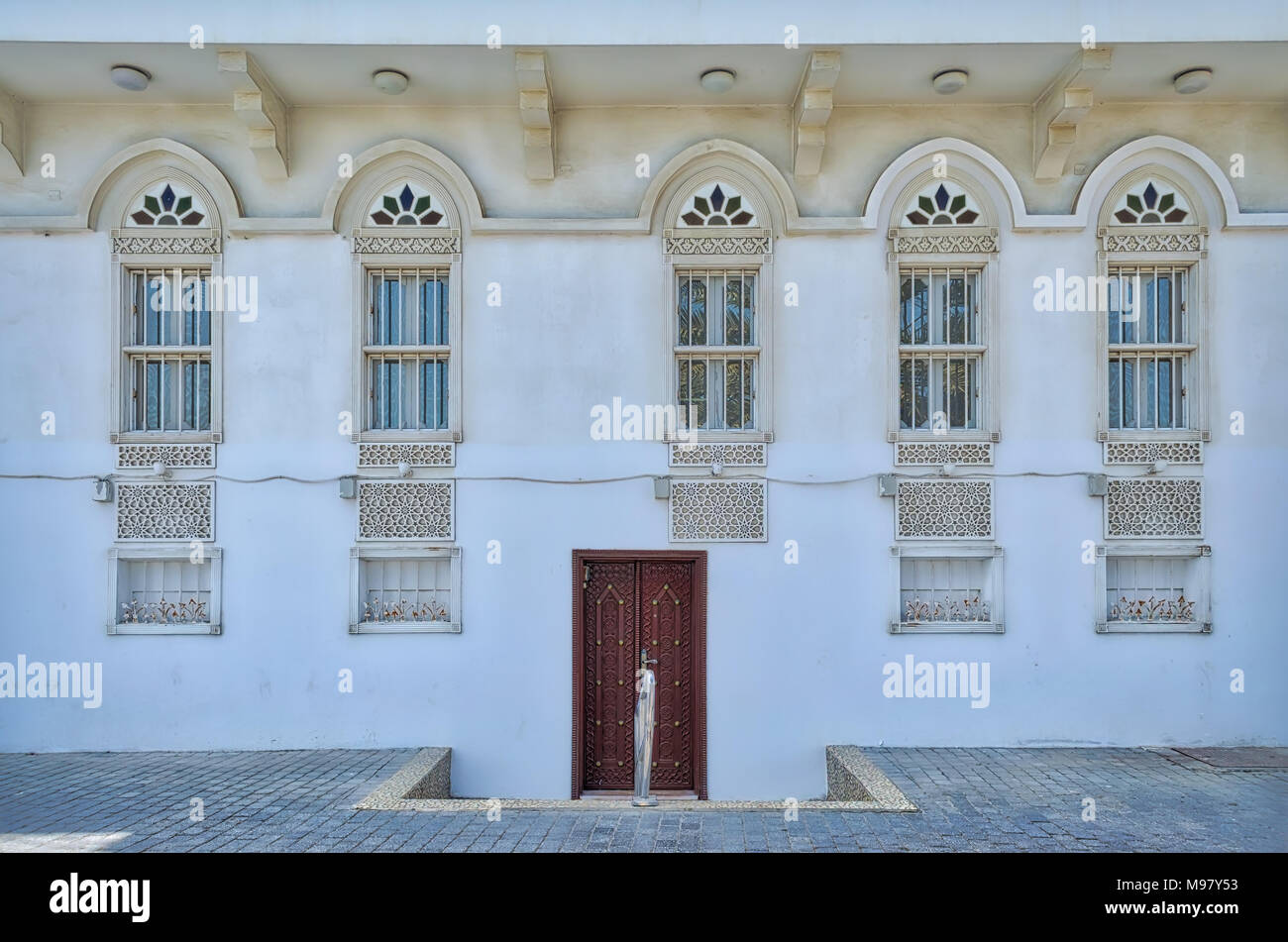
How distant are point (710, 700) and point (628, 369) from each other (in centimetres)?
285

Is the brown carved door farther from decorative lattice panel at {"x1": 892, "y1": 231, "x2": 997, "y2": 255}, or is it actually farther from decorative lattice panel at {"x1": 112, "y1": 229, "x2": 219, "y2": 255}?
decorative lattice panel at {"x1": 112, "y1": 229, "x2": 219, "y2": 255}

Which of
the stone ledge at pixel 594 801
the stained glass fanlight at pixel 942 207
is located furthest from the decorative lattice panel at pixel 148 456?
the stained glass fanlight at pixel 942 207

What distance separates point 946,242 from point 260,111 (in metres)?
5.69

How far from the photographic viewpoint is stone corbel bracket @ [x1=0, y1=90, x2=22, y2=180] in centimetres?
829

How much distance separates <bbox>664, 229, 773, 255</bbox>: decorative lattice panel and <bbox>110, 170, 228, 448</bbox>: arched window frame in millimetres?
3860

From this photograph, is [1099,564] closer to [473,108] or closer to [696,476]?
[696,476]

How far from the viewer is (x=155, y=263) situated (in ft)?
28.1

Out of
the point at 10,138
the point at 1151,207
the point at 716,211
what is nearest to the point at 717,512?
the point at 716,211

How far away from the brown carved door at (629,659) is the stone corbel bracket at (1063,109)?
4501 mm

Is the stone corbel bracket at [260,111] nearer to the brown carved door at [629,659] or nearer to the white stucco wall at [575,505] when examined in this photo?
the white stucco wall at [575,505]

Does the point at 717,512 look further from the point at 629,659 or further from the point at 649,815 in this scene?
the point at 649,815

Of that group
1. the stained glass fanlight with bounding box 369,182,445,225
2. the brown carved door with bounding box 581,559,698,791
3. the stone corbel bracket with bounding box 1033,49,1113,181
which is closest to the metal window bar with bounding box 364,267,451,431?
the stained glass fanlight with bounding box 369,182,445,225

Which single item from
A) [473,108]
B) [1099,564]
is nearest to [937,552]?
[1099,564]

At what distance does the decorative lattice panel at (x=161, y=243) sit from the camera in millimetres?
8523
